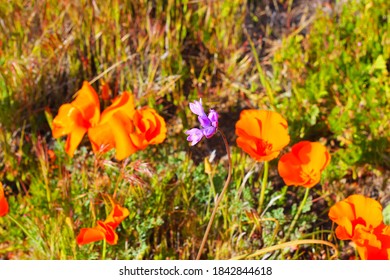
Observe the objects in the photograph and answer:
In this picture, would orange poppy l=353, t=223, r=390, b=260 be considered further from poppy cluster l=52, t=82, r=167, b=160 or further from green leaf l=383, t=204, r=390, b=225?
poppy cluster l=52, t=82, r=167, b=160

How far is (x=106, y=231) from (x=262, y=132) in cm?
56

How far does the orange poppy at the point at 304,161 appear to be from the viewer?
2051mm

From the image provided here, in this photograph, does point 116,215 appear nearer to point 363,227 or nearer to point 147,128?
point 147,128

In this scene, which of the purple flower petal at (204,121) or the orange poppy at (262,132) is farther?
the orange poppy at (262,132)

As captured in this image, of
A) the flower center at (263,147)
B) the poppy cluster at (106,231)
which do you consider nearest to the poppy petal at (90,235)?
the poppy cluster at (106,231)

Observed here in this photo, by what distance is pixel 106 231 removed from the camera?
1.97 m

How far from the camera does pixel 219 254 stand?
7.25 feet

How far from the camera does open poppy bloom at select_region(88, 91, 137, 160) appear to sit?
201cm

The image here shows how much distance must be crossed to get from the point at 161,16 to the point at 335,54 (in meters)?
0.72

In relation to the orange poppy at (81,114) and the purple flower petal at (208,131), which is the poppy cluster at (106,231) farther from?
the purple flower petal at (208,131)

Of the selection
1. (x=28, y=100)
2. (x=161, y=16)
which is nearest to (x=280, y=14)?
(x=161, y=16)

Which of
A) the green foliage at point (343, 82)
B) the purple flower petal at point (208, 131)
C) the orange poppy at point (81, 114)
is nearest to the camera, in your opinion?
the purple flower petal at point (208, 131)

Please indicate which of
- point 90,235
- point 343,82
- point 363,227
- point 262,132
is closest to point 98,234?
point 90,235
